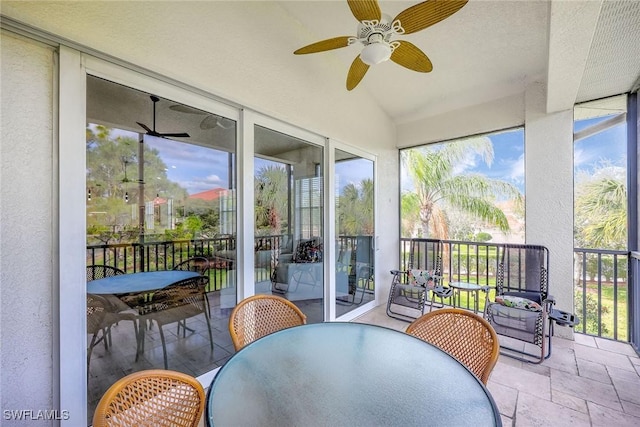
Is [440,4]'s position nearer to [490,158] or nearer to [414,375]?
[414,375]

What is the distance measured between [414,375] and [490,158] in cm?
540

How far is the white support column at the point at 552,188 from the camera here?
300 centimetres

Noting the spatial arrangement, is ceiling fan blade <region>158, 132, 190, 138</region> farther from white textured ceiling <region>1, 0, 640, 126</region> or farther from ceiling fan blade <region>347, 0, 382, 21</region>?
ceiling fan blade <region>347, 0, 382, 21</region>

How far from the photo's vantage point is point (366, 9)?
1.57 m

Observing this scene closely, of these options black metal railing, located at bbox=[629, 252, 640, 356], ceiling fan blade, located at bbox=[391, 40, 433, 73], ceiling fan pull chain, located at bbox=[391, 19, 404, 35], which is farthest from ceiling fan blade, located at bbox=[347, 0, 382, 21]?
black metal railing, located at bbox=[629, 252, 640, 356]

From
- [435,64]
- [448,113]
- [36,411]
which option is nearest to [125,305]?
[36,411]

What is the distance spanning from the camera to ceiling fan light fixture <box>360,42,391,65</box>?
1.77m

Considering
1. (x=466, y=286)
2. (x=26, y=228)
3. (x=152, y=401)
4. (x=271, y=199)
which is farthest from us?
(x=466, y=286)

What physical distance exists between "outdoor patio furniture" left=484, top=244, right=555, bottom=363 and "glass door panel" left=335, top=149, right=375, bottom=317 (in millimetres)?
1541

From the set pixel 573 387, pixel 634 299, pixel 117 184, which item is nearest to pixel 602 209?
pixel 634 299

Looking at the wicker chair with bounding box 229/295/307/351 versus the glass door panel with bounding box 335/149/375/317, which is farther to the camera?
the glass door panel with bounding box 335/149/375/317

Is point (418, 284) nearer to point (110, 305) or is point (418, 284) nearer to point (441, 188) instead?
point (110, 305)

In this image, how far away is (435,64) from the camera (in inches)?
121

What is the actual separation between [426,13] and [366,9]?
0.36m
